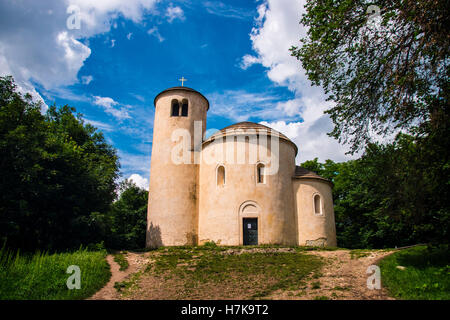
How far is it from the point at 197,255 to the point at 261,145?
29.5 feet

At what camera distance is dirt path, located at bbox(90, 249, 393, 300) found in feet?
28.7

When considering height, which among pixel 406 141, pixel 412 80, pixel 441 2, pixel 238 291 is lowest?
pixel 238 291

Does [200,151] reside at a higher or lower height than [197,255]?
higher

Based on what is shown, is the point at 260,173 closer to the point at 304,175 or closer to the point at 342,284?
the point at 304,175

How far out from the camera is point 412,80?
8812 millimetres

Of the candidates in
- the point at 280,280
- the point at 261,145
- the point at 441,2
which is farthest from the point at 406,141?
the point at 261,145

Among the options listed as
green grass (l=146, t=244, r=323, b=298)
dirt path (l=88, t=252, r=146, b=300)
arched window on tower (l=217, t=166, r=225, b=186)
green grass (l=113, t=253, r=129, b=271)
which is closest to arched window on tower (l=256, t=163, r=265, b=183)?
arched window on tower (l=217, t=166, r=225, b=186)

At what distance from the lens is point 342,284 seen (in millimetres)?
9836

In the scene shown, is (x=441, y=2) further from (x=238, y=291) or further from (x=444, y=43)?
(x=238, y=291)

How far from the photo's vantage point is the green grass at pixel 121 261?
45.1ft

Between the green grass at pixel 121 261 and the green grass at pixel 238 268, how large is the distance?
1.28 m

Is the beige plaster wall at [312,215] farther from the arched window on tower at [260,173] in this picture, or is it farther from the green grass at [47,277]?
the green grass at [47,277]

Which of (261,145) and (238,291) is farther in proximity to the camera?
(261,145)

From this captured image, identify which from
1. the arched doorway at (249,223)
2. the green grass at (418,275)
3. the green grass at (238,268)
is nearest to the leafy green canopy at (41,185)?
the green grass at (238,268)
